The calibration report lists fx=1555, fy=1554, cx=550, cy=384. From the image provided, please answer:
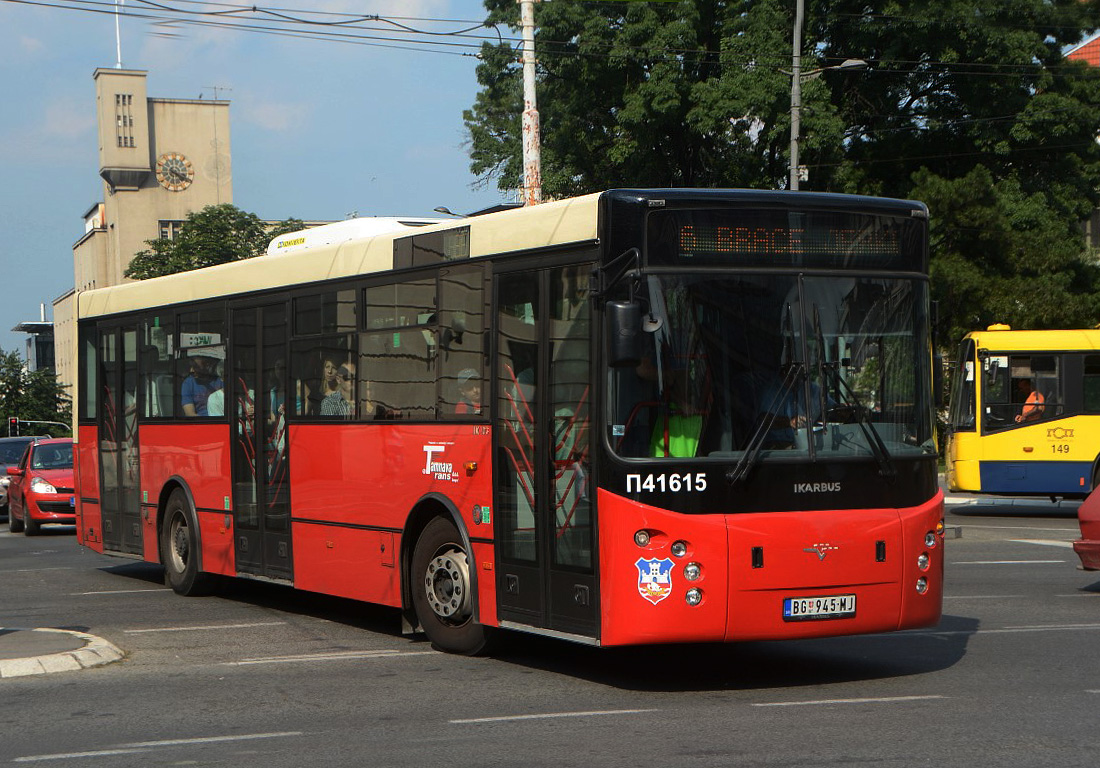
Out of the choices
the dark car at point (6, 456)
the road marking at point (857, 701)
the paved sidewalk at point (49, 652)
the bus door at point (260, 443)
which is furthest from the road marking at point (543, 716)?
the dark car at point (6, 456)

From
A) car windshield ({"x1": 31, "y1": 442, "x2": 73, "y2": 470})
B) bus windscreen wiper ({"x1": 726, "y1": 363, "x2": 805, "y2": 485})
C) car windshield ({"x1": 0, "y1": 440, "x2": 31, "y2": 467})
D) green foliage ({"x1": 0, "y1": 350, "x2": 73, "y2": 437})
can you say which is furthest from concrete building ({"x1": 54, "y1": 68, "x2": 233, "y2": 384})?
bus windscreen wiper ({"x1": 726, "y1": 363, "x2": 805, "y2": 485})

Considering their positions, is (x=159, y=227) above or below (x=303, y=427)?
above

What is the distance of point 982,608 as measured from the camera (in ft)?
43.3

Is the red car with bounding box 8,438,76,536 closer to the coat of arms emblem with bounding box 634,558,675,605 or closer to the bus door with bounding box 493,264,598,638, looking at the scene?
the bus door with bounding box 493,264,598,638

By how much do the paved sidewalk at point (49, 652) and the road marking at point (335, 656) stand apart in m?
0.91

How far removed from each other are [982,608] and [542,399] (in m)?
5.48

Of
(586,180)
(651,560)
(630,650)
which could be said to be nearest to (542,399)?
(651,560)

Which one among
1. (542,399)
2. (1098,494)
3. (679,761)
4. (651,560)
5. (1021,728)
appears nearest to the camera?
(679,761)

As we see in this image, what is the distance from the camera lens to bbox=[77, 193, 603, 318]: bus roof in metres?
9.53

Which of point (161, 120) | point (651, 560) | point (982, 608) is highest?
point (161, 120)

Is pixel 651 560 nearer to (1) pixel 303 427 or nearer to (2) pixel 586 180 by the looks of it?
(1) pixel 303 427

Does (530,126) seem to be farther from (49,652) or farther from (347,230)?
(49,652)

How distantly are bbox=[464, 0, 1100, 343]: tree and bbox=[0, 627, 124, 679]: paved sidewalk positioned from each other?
29735 mm

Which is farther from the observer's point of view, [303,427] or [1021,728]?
[303,427]
